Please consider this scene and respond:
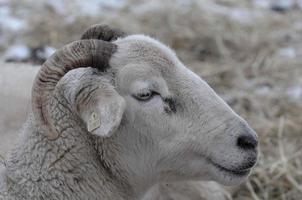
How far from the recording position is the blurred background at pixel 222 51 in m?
5.73

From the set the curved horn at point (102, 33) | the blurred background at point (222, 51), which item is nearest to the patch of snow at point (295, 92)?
the blurred background at point (222, 51)

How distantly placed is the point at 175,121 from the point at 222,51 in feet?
15.2

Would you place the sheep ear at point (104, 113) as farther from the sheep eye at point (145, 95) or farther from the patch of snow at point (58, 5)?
the patch of snow at point (58, 5)

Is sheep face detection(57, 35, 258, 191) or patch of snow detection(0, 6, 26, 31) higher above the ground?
sheep face detection(57, 35, 258, 191)

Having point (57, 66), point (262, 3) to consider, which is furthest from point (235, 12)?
point (57, 66)

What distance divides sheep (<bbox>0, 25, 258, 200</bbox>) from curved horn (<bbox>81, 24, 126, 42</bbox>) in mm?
236

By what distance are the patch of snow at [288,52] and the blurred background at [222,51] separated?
0.01 meters

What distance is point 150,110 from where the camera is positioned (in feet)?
12.0

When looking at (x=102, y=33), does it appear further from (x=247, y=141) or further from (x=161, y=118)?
(x=247, y=141)

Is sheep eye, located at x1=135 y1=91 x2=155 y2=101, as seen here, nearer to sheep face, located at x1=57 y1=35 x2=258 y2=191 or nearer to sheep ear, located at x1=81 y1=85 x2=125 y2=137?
sheep face, located at x1=57 y1=35 x2=258 y2=191

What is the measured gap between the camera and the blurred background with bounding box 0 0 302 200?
5.73m

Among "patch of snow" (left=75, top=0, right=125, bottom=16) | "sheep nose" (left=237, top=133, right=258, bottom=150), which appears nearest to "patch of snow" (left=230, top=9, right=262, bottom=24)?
"patch of snow" (left=75, top=0, right=125, bottom=16)

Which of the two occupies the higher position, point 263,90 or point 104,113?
point 104,113

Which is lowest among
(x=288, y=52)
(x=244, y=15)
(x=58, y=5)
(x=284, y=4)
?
(x=284, y=4)
